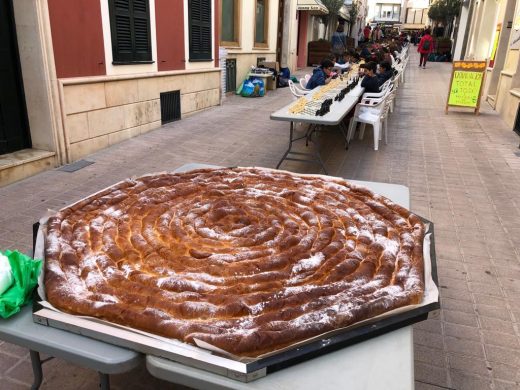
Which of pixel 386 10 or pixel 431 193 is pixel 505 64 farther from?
pixel 386 10

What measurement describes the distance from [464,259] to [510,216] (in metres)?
1.45

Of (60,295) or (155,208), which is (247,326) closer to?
(60,295)

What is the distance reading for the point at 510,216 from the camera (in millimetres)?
4820

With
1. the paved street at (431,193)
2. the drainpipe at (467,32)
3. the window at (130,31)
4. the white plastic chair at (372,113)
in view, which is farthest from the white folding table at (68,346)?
the drainpipe at (467,32)

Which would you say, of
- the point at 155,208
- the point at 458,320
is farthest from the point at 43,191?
the point at 458,320

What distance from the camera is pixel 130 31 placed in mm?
7461

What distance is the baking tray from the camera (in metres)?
1.42

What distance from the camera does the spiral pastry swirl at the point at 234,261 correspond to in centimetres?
160

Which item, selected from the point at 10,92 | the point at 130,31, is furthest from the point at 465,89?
the point at 10,92

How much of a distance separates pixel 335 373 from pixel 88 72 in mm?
6408

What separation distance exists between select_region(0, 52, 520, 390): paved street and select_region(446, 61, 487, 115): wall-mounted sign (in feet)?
1.24

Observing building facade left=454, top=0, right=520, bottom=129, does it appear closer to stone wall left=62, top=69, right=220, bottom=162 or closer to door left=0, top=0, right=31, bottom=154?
stone wall left=62, top=69, right=220, bottom=162

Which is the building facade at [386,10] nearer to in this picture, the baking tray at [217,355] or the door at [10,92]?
the door at [10,92]

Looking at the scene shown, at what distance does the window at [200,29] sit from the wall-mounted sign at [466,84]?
20.0 ft
